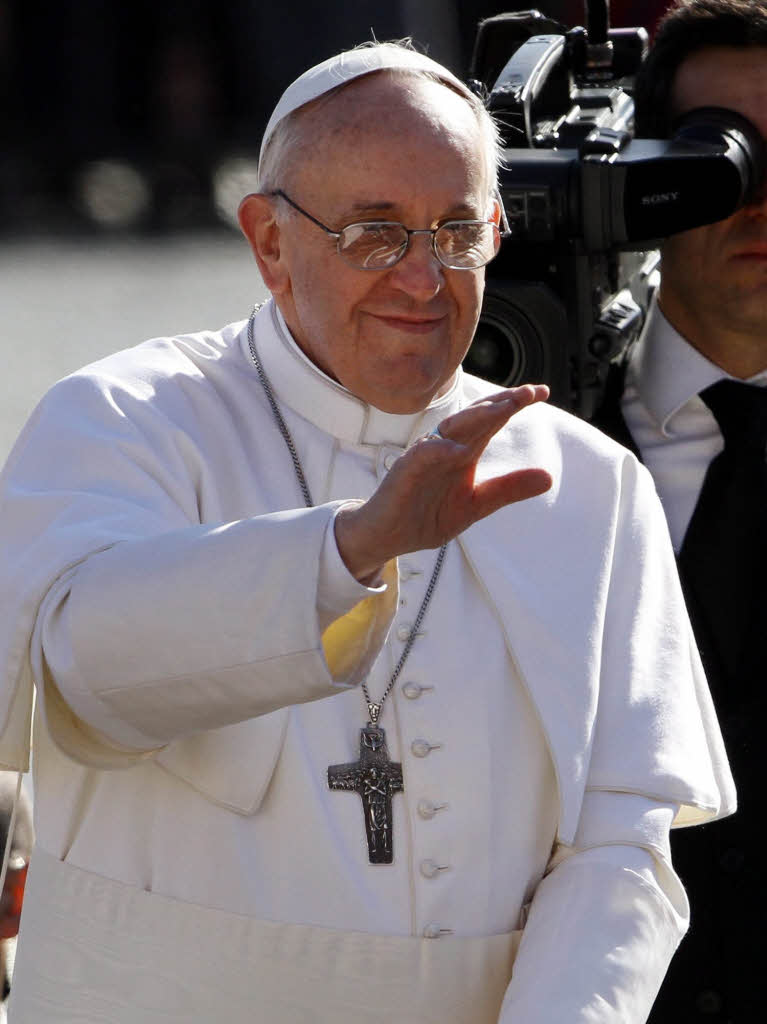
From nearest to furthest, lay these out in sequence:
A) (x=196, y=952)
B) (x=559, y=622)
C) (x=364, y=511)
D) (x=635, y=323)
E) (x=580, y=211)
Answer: (x=364, y=511) → (x=196, y=952) → (x=559, y=622) → (x=580, y=211) → (x=635, y=323)

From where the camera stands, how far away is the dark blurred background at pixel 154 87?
13.8m

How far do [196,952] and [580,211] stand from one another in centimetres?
144

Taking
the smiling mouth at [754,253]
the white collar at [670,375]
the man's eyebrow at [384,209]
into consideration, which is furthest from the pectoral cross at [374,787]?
the smiling mouth at [754,253]

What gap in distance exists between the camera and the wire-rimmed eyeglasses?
8.73 ft

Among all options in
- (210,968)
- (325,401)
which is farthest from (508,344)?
(210,968)

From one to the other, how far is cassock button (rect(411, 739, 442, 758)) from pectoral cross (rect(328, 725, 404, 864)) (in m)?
0.03

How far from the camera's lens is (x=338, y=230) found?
269 centimetres

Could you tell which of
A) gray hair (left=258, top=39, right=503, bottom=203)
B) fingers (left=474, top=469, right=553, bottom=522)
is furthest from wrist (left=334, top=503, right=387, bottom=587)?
gray hair (left=258, top=39, right=503, bottom=203)

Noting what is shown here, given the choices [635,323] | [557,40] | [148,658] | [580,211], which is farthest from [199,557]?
[557,40]

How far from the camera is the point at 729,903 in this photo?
10.9 ft

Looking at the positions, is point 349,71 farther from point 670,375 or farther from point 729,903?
point 729,903

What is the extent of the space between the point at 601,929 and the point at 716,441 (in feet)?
3.86

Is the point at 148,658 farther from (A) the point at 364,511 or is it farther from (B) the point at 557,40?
(B) the point at 557,40

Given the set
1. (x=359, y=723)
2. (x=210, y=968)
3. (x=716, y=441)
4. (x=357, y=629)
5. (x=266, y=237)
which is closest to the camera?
(x=357, y=629)
